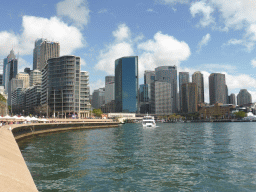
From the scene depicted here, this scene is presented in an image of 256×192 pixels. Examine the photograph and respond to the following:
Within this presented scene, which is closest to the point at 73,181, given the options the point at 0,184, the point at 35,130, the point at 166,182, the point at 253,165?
the point at 166,182

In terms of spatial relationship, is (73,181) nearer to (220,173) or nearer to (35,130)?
(220,173)

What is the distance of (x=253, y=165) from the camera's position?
2552cm

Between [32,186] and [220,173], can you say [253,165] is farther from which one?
[32,186]

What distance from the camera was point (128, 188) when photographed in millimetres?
17406

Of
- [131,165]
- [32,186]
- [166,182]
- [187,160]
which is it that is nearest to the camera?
[32,186]

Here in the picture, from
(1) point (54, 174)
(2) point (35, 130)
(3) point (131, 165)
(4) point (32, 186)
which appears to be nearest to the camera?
(4) point (32, 186)

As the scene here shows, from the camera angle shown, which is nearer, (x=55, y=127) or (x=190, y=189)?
(x=190, y=189)

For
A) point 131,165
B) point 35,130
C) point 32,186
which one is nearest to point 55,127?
point 35,130

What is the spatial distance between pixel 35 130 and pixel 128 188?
2515 inches

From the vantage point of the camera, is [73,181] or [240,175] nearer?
[73,181]

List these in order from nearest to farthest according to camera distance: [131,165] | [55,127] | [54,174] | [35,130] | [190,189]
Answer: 1. [190,189]
2. [54,174]
3. [131,165]
4. [35,130]
5. [55,127]

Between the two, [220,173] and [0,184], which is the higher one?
[0,184]

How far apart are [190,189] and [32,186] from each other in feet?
39.6

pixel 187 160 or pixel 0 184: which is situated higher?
pixel 0 184
